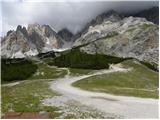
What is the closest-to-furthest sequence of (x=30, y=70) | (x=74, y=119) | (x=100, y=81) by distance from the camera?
1. (x=74, y=119)
2. (x=100, y=81)
3. (x=30, y=70)

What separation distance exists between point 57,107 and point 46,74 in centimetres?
12935

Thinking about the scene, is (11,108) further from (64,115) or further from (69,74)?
(69,74)

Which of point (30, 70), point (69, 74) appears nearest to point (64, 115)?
point (69, 74)

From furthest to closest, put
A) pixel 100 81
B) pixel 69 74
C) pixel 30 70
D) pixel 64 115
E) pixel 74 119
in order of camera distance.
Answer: pixel 30 70 → pixel 69 74 → pixel 100 81 → pixel 64 115 → pixel 74 119

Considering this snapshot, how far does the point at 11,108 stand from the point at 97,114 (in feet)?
49.5

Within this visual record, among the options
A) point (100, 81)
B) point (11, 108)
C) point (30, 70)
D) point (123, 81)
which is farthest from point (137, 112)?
point (30, 70)

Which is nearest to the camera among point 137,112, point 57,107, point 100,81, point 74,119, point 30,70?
point 74,119

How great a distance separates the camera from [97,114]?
151 feet

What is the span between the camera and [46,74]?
18050 cm

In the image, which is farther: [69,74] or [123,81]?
[69,74]

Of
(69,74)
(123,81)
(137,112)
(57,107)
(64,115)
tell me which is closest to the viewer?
(64,115)

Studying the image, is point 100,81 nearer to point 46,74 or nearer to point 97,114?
point 46,74

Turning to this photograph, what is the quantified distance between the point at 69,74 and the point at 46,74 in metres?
15.8

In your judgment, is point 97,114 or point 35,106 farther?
point 35,106
